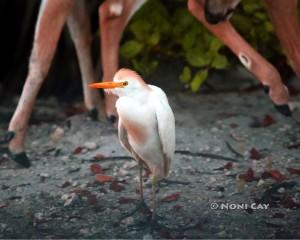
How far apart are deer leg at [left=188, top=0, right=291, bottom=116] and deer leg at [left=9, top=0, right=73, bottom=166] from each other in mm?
959

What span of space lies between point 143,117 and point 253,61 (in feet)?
5.56

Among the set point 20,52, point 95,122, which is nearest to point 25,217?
point 95,122

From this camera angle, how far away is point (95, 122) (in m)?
6.73

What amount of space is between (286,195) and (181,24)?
2251 millimetres

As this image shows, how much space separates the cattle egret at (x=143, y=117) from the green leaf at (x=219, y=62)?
202 centimetres

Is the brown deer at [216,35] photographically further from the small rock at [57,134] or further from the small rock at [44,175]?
the small rock at [57,134]

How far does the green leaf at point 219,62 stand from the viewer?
6.57 meters

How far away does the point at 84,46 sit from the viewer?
6.77 meters

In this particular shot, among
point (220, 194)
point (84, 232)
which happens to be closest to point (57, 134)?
point (220, 194)

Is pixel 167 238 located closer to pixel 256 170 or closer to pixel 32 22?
pixel 256 170

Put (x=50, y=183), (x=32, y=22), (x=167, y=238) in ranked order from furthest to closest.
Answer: (x=32, y=22) → (x=50, y=183) → (x=167, y=238)

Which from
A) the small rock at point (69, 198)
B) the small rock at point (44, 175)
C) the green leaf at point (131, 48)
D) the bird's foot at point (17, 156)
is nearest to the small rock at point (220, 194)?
the small rock at point (69, 198)

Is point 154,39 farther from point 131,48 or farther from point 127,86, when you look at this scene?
point 127,86

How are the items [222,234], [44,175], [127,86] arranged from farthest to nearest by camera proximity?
A: [44,175]
[222,234]
[127,86]
